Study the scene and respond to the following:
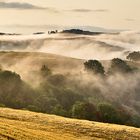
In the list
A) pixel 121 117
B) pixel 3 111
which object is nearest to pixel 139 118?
pixel 121 117

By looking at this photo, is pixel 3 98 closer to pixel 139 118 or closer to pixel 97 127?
pixel 139 118

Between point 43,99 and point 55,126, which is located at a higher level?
point 55,126

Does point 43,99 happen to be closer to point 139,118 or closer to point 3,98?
point 3,98

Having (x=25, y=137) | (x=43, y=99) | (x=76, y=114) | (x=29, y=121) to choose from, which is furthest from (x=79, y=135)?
(x=43, y=99)

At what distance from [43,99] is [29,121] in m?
98.1

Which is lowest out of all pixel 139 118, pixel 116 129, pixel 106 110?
pixel 139 118

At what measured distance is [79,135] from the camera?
80.8m

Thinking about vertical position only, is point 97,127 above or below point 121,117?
above

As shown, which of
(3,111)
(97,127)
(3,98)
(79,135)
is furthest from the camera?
(3,98)

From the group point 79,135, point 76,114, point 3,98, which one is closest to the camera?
point 79,135

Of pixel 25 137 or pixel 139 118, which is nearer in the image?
pixel 25 137

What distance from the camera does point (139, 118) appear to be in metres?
195

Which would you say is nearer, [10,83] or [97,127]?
[97,127]

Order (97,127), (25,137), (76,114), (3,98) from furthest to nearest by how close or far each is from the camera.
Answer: (3,98) → (76,114) → (97,127) → (25,137)
